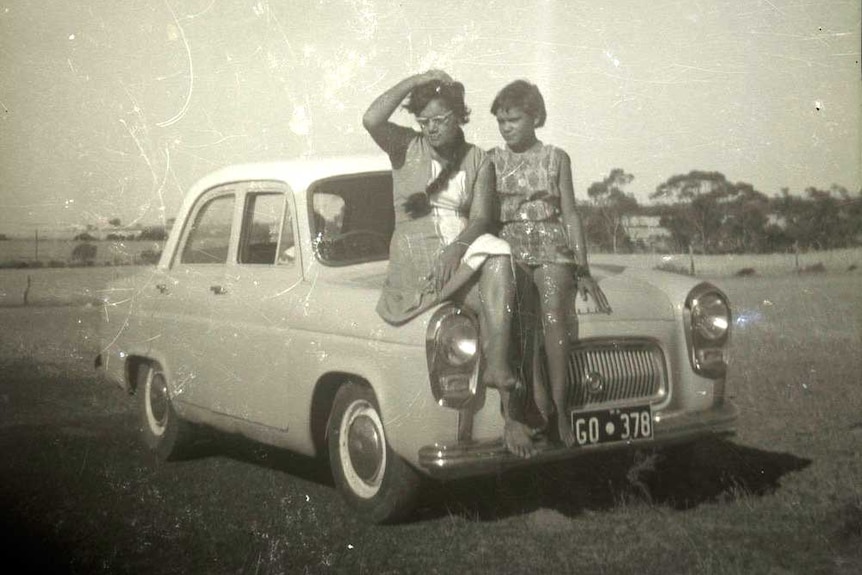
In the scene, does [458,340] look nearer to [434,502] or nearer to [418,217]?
[418,217]

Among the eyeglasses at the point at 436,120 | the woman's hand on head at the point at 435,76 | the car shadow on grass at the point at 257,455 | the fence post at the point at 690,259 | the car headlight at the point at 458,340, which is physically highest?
the woman's hand on head at the point at 435,76

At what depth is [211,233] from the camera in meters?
4.75

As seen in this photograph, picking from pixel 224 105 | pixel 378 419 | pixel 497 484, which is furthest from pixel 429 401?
pixel 224 105

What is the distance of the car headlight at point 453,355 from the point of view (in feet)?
10.8

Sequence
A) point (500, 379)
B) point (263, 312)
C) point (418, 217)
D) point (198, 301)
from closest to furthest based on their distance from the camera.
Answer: point (500, 379), point (418, 217), point (263, 312), point (198, 301)

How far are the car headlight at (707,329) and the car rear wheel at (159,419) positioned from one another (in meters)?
2.71

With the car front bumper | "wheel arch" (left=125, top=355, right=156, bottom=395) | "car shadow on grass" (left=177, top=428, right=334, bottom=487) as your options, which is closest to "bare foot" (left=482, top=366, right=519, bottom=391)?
the car front bumper

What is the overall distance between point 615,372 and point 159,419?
2.79 m

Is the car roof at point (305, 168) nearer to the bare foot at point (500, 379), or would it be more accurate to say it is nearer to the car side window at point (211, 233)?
the car side window at point (211, 233)

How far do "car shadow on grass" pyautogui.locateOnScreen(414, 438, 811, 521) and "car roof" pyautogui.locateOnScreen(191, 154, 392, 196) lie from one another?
5.03 feet

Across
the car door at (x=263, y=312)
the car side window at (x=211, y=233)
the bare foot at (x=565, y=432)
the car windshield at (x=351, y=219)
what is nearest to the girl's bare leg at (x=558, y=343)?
A: the bare foot at (x=565, y=432)

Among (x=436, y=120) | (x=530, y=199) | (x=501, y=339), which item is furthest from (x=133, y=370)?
(x=501, y=339)

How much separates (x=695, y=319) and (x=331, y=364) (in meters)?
1.55

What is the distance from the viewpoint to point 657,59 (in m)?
4.67
